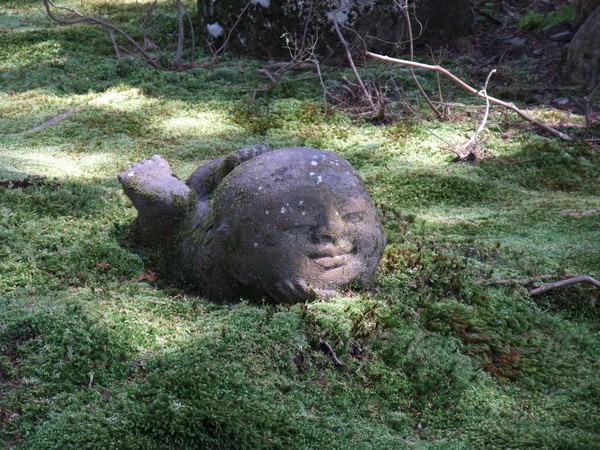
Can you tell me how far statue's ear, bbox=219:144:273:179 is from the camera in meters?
4.62

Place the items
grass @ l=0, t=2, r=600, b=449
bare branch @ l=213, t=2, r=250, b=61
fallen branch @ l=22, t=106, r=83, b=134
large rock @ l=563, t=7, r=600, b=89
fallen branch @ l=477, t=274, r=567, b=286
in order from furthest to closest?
bare branch @ l=213, t=2, r=250, b=61, large rock @ l=563, t=7, r=600, b=89, fallen branch @ l=22, t=106, r=83, b=134, fallen branch @ l=477, t=274, r=567, b=286, grass @ l=0, t=2, r=600, b=449

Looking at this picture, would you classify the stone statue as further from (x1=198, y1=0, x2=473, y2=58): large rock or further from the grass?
(x1=198, y1=0, x2=473, y2=58): large rock

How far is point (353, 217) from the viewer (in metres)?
4.04

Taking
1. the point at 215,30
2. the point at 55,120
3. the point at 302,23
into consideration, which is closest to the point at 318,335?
the point at 55,120

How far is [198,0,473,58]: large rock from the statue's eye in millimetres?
5688

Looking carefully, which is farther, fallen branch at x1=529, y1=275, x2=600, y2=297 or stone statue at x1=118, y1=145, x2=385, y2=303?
fallen branch at x1=529, y1=275, x2=600, y2=297

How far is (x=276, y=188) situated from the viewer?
3.99 m

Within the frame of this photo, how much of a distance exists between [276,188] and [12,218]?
209cm

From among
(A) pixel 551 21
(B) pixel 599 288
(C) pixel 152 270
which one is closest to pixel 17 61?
(C) pixel 152 270

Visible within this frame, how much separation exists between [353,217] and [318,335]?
75 centimetres

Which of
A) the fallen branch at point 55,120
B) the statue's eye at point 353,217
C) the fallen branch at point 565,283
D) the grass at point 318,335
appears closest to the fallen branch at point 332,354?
the grass at point 318,335

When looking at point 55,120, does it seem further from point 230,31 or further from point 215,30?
point 215,30

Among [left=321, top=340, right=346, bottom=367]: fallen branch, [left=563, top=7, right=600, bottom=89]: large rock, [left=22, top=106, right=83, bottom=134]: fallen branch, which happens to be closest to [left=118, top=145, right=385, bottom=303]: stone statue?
[left=321, top=340, right=346, bottom=367]: fallen branch

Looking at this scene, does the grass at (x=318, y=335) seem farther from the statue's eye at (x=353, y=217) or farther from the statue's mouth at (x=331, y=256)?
the statue's eye at (x=353, y=217)
